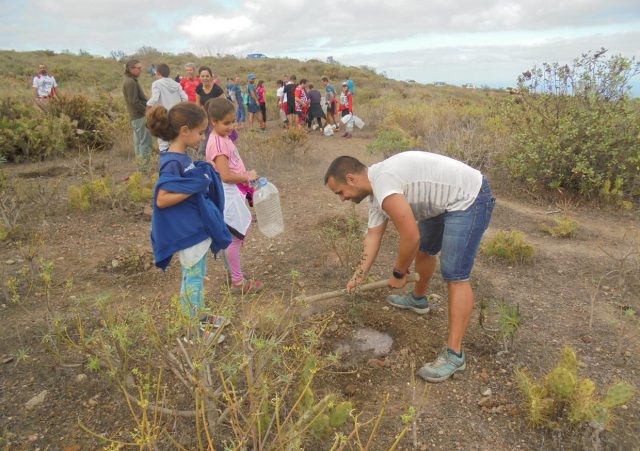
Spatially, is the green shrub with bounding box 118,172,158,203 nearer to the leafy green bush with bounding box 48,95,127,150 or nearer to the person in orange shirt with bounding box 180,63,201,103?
the leafy green bush with bounding box 48,95,127,150

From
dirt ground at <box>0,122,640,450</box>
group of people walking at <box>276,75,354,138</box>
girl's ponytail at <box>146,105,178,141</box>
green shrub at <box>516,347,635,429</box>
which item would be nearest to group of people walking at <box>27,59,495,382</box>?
girl's ponytail at <box>146,105,178,141</box>

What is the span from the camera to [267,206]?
11.2 feet

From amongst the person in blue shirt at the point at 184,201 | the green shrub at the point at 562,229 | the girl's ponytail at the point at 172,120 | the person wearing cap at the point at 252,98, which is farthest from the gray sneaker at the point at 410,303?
the person wearing cap at the point at 252,98

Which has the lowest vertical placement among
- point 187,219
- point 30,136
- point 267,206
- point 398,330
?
point 398,330

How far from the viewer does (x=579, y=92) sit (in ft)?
17.6

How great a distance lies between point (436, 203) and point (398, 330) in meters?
0.94

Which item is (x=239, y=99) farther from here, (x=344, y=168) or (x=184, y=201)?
(x=344, y=168)

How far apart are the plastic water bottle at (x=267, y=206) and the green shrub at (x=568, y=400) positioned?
6.58 ft

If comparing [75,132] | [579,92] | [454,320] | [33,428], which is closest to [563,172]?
[579,92]

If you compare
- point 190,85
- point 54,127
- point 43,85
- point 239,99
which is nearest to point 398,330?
point 54,127

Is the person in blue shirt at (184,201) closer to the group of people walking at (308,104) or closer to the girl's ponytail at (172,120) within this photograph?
the girl's ponytail at (172,120)

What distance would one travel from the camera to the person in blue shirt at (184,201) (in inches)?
85.6

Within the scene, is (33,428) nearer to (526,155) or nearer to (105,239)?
(105,239)

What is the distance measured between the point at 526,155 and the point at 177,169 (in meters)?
4.76
